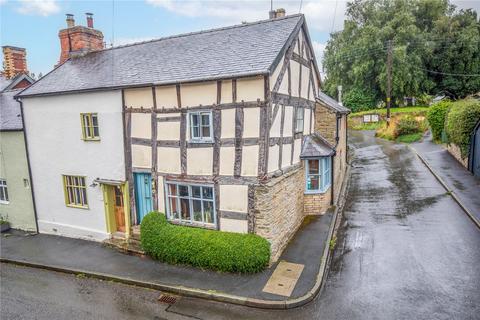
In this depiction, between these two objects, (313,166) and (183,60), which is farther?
(313,166)

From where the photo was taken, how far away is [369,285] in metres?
8.62

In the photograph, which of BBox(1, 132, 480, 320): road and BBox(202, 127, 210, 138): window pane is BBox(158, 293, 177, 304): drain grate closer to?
BBox(1, 132, 480, 320): road

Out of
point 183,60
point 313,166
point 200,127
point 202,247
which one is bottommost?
point 202,247

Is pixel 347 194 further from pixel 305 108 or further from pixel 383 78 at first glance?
pixel 383 78

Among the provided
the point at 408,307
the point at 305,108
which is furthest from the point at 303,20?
the point at 408,307

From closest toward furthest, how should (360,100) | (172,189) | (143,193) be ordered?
(172,189) < (143,193) < (360,100)

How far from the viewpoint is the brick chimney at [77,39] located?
15383 millimetres

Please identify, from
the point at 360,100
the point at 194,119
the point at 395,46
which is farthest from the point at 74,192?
the point at 360,100

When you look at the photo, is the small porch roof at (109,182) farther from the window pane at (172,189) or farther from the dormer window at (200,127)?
the dormer window at (200,127)

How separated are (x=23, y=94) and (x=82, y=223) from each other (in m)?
5.99

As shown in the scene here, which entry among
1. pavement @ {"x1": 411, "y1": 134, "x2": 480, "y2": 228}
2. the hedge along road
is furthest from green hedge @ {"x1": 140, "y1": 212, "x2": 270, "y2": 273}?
pavement @ {"x1": 411, "y1": 134, "x2": 480, "y2": 228}

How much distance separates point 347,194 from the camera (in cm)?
1630

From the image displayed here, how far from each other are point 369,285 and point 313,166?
5.94 metres

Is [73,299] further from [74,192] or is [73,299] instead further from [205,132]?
[205,132]
